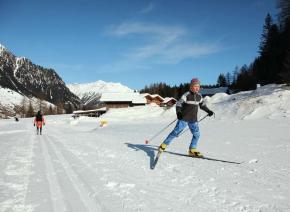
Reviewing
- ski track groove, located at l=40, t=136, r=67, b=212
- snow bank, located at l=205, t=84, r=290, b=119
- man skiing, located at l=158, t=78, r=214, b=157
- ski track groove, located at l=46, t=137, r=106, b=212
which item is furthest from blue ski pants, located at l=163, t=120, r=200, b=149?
snow bank, located at l=205, t=84, r=290, b=119

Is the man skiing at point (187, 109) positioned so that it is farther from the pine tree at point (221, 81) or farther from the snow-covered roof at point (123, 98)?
the pine tree at point (221, 81)

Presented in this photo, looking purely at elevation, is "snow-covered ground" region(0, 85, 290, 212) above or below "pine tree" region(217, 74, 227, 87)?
below

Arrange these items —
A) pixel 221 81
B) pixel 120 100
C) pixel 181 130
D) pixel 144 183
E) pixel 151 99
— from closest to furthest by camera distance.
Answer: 1. pixel 144 183
2. pixel 181 130
3. pixel 120 100
4. pixel 151 99
5. pixel 221 81

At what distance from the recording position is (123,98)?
92750mm

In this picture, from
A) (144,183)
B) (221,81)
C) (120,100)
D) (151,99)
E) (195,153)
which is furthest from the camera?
(221,81)

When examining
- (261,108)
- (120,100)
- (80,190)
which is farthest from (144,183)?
(120,100)

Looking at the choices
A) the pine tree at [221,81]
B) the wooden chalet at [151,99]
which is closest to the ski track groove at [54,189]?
the wooden chalet at [151,99]

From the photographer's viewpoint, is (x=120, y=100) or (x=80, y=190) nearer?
→ (x=80, y=190)

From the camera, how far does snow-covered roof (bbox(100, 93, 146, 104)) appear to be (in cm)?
9194

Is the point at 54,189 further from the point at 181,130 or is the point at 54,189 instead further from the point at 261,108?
the point at 261,108

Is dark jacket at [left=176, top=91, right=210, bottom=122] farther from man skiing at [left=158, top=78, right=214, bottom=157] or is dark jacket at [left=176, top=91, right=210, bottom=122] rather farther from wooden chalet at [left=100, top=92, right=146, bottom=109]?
wooden chalet at [left=100, top=92, right=146, bottom=109]

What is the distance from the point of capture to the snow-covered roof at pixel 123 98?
91944 mm

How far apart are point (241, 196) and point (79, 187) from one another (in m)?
2.97

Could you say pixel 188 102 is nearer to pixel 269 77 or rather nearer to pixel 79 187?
pixel 79 187
